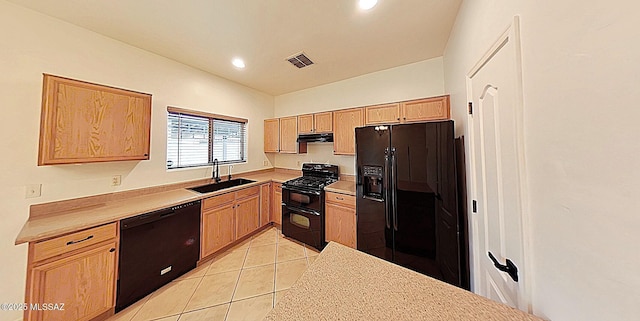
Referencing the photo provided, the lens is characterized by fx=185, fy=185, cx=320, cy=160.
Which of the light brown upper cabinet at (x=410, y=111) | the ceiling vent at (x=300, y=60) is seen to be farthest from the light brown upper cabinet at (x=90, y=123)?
the light brown upper cabinet at (x=410, y=111)

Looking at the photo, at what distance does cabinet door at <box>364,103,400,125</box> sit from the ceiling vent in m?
1.09

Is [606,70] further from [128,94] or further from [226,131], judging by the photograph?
[226,131]

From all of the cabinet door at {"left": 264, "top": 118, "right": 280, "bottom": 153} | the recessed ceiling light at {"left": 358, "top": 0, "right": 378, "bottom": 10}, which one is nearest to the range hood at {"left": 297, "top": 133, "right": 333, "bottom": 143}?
the cabinet door at {"left": 264, "top": 118, "right": 280, "bottom": 153}

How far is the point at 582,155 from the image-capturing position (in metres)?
0.54

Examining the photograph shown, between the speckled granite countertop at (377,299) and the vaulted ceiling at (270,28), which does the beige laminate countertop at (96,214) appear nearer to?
the vaulted ceiling at (270,28)

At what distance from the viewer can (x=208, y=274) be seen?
2305mm

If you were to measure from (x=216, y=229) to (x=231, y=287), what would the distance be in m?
0.83

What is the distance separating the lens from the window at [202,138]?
2717mm

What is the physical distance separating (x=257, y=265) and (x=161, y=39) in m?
2.99

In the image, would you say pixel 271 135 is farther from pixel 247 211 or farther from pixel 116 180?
pixel 116 180

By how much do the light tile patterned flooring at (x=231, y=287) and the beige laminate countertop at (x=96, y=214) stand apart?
0.92m

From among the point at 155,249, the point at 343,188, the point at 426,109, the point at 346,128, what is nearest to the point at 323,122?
the point at 346,128

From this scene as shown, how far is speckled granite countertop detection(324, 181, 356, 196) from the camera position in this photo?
2.64m

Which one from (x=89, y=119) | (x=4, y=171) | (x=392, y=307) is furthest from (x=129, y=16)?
(x=392, y=307)
